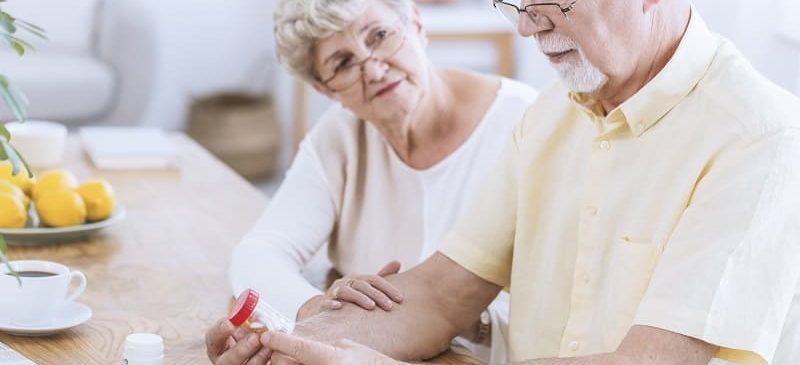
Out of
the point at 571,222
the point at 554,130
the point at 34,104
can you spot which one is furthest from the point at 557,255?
the point at 34,104

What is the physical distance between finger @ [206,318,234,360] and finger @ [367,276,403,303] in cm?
26

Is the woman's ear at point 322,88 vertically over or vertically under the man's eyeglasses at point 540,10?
under

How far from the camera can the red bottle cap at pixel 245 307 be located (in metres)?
1.46

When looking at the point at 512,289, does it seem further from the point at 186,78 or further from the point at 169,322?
the point at 186,78

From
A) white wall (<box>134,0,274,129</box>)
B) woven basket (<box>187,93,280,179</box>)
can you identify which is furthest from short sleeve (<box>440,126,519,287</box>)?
white wall (<box>134,0,274,129</box>)

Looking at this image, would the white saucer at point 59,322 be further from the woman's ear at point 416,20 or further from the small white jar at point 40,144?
the small white jar at point 40,144

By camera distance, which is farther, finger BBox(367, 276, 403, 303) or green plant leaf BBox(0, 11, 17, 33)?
finger BBox(367, 276, 403, 303)

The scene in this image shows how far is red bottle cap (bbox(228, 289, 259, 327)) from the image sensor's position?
1458 millimetres

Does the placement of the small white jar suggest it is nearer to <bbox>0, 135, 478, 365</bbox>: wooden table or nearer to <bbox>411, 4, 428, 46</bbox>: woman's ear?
<bbox>0, 135, 478, 365</bbox>: wooden table

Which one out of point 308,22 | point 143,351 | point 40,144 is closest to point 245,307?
point 143,351

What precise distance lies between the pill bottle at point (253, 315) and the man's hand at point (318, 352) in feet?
0.15

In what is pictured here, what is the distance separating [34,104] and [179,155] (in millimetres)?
1818

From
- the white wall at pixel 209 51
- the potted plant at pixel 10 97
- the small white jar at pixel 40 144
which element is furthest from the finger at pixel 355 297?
the white wall at pixel 209 51

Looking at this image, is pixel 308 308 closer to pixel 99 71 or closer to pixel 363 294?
pixel 363 294
